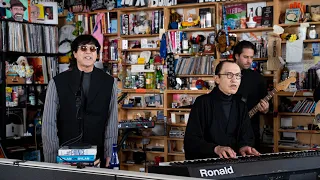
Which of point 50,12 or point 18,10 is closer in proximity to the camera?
point 18,10

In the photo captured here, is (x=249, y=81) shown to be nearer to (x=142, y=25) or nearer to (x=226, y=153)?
(x=226, y=153)

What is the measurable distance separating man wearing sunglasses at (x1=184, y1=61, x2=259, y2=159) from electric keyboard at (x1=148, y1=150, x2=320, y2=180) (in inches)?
42.1

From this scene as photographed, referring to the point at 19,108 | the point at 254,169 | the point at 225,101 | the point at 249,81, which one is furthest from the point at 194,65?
the point at 254,169

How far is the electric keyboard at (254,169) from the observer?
159 cm

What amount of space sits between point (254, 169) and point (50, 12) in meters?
5.60

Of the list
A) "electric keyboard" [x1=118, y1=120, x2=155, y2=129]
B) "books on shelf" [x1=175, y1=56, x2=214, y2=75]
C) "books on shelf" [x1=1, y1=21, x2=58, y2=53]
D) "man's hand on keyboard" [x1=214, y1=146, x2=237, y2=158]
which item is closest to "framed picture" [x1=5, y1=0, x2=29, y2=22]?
"books on shelf" [x1=1, y1=21, x2=58, y2=53]

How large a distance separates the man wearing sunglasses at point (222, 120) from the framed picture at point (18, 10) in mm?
3997

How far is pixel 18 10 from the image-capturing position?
6.17 m

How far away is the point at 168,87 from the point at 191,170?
4938 mm

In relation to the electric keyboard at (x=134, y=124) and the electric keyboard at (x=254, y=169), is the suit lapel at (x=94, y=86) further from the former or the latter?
the electric keyboard at (x=134, y=124)

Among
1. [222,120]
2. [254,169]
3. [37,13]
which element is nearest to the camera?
[254,169]

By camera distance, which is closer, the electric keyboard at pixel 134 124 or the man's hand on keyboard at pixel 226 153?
the man's hand on keyboard at pixel 226 153

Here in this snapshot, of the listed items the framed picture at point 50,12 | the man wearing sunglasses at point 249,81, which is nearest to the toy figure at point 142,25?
the framed picture at point 50,12

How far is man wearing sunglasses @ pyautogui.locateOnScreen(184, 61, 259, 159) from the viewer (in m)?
2.88
